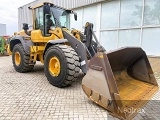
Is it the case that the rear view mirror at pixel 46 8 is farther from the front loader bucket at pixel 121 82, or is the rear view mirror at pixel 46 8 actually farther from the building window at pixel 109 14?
the building window at pixel 109 14

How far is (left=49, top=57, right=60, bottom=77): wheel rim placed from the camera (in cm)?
435

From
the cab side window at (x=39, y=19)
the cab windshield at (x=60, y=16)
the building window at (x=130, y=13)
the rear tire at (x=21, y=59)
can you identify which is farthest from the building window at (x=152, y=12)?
the rear tire at (x=21, y=59)

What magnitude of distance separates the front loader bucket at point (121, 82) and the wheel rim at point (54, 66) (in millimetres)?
1281

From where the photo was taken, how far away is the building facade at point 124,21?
6.58 meters

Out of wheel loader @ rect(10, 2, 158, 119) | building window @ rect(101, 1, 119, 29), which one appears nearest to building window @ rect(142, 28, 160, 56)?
building window @ rect(101, 1, 119, 29)

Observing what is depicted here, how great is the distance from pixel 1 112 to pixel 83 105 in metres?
1.50

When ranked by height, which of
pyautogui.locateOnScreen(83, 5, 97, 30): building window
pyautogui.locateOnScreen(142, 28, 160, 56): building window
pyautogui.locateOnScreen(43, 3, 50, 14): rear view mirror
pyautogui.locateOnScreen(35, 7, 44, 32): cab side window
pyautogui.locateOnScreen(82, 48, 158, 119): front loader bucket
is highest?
pyautogui.locateOnScreen(83, 5, 97, 30): building window

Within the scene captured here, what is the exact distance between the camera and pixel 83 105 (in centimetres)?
329

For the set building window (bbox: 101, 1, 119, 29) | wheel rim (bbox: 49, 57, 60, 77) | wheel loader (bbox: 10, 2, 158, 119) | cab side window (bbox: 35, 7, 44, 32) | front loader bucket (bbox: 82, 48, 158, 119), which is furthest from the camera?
building window (bbox: 101, 1, 119, 29)

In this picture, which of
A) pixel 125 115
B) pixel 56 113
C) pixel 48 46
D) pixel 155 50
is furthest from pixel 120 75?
pixel 155 50

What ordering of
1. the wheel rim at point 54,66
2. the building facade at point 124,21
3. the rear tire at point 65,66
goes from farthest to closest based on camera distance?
1. the building facade at point 124,21
2. the wheel rim at point 54,66
3. the rear tire at point 65,66

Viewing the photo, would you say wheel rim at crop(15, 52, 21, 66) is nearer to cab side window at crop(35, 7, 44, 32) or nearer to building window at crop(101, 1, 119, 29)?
cab side window at crop(35, 7, 44, 32)

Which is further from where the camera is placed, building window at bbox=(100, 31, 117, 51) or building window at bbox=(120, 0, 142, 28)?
building window at bbox=(100, 31, 117, 51)

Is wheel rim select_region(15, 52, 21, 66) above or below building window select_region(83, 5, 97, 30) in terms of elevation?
below
